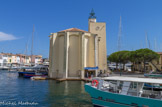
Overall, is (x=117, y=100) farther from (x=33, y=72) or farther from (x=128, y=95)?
(x=33, y=72)

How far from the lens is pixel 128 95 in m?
11.2

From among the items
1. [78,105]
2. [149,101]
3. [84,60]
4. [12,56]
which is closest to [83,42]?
[84,60]

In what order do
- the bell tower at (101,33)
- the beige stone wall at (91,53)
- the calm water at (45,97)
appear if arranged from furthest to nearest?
1. the bell tower at (101,33)
2. the beige stone wall at (91,53)
3. the calm water at (45,97)

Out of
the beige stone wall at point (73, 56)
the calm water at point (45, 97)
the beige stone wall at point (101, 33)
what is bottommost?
the calm water at point (45, 97)

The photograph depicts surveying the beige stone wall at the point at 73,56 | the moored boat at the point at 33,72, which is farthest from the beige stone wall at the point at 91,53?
the moored boat at the point at 33,72

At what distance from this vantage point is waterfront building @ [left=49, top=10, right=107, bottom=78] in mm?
37378

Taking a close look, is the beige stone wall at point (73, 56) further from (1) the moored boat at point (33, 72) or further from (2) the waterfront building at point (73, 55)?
(1) the moored boat at point (33, 72)

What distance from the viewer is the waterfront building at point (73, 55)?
123 feet

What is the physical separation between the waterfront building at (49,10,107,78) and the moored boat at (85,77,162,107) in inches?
936

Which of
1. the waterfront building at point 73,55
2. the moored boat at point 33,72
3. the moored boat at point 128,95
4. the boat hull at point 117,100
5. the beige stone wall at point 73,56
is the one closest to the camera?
the boat hull at point 117,100

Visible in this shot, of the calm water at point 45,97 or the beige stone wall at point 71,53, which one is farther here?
the beige stone wall at point 71,53

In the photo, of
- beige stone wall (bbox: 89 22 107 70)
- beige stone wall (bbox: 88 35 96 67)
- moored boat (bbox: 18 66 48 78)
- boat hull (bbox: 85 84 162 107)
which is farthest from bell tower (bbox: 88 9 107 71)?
boat hull (bbox: 85 84 162 107)

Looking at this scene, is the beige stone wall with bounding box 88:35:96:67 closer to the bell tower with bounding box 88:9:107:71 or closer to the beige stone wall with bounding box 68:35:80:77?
the beige stone wall with bounding box 68:35:80:77

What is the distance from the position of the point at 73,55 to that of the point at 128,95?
2872 centimetres
